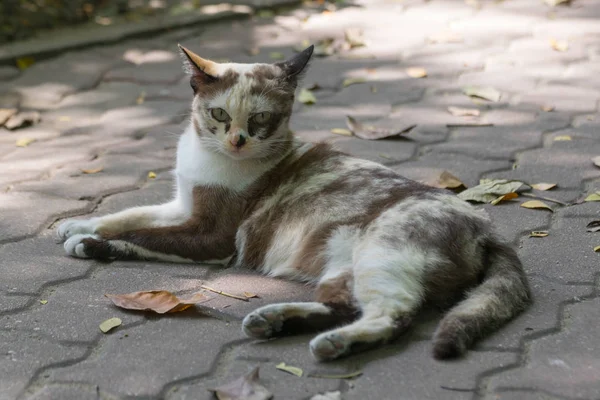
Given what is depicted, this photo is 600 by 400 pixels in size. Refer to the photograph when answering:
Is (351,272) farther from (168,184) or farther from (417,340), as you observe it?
(168,184)

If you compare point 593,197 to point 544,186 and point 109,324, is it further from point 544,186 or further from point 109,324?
point 109,324

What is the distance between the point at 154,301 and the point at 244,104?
Result: 1.07 meters

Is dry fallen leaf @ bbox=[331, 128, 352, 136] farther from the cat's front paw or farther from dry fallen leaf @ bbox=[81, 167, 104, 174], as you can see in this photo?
the cat's front paw

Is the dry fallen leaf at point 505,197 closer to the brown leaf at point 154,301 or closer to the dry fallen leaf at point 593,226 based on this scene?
the dry fallen leaf at point 593,226

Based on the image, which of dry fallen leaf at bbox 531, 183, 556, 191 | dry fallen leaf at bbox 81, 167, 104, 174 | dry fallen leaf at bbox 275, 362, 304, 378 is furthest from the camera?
dry fallen leaf at bbox 81, 167, 104, 174

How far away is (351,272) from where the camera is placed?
3.59m

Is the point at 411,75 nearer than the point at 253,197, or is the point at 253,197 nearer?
the point at 253,197

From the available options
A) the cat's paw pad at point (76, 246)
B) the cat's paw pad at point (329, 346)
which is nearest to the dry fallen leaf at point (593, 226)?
the cat's paw pad at point (329, 346)

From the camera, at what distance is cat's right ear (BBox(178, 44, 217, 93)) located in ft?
13.8

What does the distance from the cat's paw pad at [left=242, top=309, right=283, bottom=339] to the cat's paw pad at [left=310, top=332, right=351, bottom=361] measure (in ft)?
0.74

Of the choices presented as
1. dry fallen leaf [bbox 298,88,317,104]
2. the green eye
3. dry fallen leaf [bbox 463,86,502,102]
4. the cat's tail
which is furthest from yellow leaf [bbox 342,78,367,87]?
the cat's tail

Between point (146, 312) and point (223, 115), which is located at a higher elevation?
A: point (223, 115)

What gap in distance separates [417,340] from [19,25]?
5733 millimetres

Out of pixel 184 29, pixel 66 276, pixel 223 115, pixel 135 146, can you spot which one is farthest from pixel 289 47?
pixel 66 276
